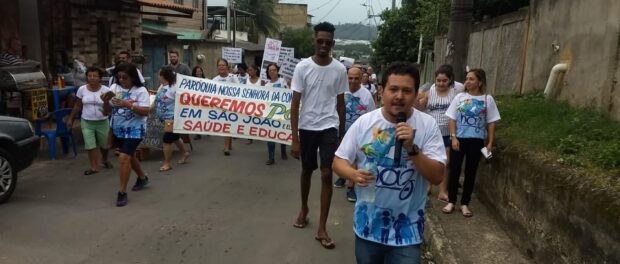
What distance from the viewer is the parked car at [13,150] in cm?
605

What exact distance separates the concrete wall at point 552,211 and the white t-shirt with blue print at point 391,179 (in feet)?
4.24

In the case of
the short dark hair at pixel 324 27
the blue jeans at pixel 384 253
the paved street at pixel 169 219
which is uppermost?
the short dark hair at pixel 324 27

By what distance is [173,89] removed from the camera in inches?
347

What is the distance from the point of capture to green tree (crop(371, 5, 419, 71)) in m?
26.0

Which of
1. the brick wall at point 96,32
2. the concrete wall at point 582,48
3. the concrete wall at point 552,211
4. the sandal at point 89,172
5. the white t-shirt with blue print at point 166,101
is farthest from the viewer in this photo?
the brick wall at point 96,32

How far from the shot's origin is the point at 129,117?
6258mm

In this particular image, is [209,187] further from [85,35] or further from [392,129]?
[85,35]

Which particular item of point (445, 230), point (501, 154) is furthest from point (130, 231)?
point (501, 154)

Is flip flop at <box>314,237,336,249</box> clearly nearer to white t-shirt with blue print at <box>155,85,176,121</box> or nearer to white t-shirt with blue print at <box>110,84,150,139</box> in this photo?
white t-shirt with blue print at <box>110,84,150,139</box>

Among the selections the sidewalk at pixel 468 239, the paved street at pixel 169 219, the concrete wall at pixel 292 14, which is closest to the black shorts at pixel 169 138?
the paved street at pixel 169 219

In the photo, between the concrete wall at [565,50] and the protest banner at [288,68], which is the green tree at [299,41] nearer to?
the protest banner at [288,68]

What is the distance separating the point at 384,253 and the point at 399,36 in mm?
24886

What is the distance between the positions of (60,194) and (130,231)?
1845 mm

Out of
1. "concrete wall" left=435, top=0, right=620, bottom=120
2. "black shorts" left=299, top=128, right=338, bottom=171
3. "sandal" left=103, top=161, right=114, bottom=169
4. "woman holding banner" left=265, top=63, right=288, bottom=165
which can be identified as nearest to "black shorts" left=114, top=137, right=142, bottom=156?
"sandal" left=103, top=161, right=114, bottom=169
